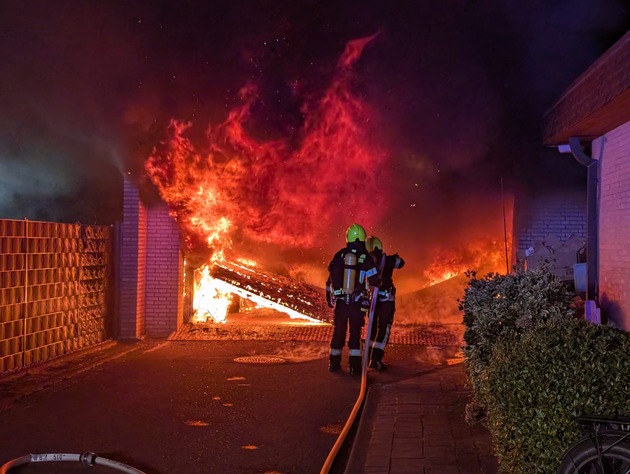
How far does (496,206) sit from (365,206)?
271cm

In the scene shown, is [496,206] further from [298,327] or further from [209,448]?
[209,448]

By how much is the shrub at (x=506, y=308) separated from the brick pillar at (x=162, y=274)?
6.92 m

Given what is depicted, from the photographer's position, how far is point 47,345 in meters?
9.56

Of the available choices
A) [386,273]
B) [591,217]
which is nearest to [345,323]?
[386,273]

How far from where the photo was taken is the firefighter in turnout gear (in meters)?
9.05

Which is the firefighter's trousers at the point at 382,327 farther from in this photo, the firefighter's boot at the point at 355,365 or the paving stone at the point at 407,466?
the paving stone at the point at 407,466

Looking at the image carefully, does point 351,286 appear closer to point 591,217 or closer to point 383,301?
point 383,301

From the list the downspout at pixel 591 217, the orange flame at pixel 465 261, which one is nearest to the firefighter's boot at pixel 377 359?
the downspout at pixel 591 217

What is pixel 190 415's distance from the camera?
6.64 m

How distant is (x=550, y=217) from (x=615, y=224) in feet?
11.8

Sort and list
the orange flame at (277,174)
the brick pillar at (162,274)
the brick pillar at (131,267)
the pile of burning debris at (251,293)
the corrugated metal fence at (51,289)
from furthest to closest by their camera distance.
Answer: the pile of burning debris at (251,293), the brick pillar at (162,274), the orange flame at (277,174), the brick pillar at (131,267), the corrugated metal fence at (51,289)

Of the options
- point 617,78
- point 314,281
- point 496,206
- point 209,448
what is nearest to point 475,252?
point 496,206

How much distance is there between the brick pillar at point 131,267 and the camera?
11.7 m

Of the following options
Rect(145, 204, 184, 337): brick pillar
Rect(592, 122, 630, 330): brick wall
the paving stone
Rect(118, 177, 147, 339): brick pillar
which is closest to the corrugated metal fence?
Rect(118, 177, 147, 339): brick pillar
